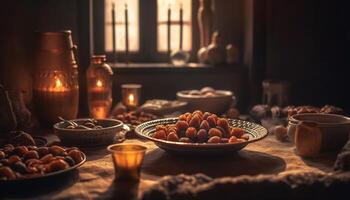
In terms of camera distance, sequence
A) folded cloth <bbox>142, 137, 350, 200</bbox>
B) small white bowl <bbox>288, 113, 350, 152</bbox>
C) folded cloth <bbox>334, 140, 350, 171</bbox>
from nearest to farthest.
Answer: folded cloth <bbox>142, 137, 350, 200</bbox>
folded cloth <bbox>334, 140, 350, 171</bbox>
small white bowl <bbox>288, 113, 350, 152</bbox>

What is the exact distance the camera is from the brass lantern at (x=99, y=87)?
2.66 meters

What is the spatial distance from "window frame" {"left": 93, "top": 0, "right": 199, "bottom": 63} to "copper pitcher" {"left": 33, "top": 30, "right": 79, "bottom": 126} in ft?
2.95

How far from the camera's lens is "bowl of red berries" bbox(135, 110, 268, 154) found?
1.79m

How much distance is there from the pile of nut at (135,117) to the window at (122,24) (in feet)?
3.25

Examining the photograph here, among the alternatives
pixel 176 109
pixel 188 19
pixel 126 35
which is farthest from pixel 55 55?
pixel 188 19

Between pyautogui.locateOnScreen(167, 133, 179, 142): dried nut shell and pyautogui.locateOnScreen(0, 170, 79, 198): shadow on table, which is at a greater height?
pyautogui.locateOnScreen(167, 133, 179, 142): dried nut shell

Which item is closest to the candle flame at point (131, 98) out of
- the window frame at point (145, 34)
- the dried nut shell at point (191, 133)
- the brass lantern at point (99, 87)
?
the brass lantern at point (99, 87)

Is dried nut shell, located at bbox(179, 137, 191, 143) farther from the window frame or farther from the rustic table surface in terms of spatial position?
the window frame

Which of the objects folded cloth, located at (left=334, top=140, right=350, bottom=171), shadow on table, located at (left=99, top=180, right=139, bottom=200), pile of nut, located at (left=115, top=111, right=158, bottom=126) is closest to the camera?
shadow on table, located at (left=99, top=180, right=139, bottom=200)

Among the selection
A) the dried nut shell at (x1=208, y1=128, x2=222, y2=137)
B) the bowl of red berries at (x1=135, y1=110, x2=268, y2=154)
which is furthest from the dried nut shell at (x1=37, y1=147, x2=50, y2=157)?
the dried nut shell at (x1=208, y1=128, x2=222, y2=137)

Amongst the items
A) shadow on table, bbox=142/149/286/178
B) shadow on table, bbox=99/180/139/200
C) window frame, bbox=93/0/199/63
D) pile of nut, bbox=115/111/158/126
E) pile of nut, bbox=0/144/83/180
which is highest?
window frame, bbox=93/0/199/63

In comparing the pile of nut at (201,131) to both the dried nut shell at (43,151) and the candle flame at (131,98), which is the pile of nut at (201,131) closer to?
the dried nut shell at (43,151)

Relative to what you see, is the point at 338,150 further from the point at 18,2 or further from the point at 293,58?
the point at 18,2

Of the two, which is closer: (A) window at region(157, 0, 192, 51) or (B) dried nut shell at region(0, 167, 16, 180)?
(B) dried nut shell at region(0, 167, 16, 180)
